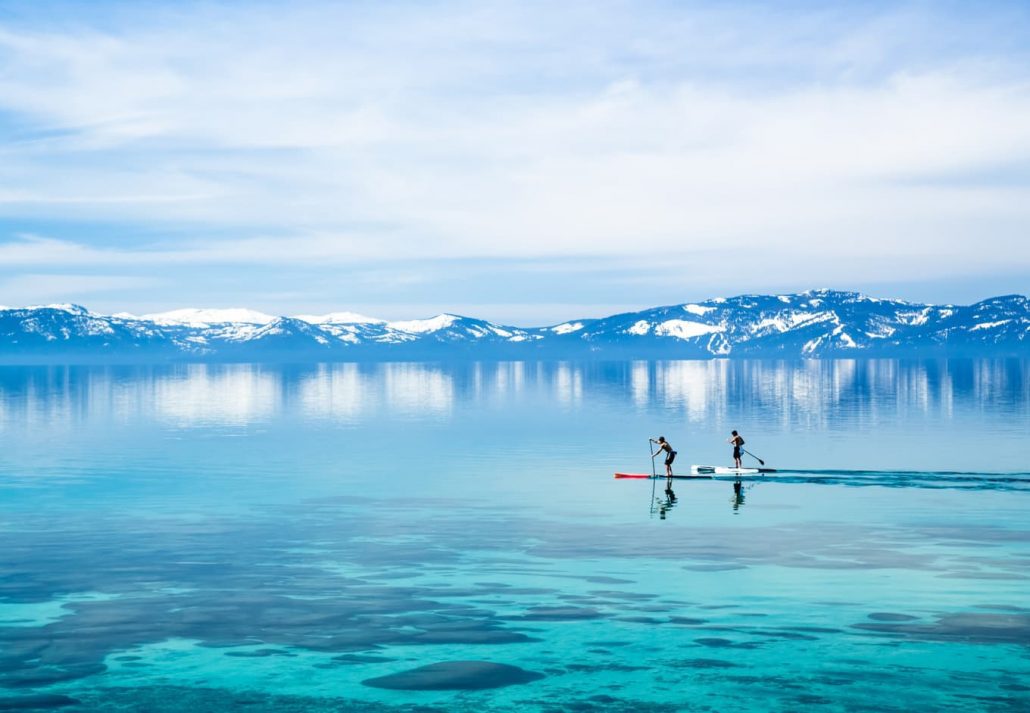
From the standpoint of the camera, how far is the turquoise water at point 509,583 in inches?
1045

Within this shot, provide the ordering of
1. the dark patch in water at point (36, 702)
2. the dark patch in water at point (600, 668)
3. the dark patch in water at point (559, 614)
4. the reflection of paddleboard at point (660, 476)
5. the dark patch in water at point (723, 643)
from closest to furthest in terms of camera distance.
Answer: the dark patch in water at point (36, 702)
the dark patch in water at point (600, 668)
the dark patch in water at point (723, 643)
the dark patch in water at point (559, 614)
the reflection of paddleboard at point (660, 476)

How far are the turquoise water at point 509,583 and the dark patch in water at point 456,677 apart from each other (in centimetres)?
11

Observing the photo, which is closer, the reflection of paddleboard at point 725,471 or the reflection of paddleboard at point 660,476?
the reflection of paddleboard at point 660,476

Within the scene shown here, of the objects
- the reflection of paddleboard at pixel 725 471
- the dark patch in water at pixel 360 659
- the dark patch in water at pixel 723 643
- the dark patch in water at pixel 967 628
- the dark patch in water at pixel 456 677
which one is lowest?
the dark patch in water at pixel 456 677

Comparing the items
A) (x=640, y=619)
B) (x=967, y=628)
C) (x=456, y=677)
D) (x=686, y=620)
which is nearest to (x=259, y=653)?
(x=456, y=677)

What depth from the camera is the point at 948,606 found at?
3369 cm

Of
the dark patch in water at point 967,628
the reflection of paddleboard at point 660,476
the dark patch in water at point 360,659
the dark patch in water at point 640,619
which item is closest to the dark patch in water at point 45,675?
the dark patch in water at point 360,659

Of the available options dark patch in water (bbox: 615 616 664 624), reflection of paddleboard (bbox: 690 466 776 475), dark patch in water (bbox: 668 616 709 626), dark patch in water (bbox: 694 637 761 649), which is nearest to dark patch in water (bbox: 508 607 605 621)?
dark patch in water (bbox: 615 616 664 624)

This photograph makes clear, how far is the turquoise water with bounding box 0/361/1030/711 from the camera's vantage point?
26547 millimetres

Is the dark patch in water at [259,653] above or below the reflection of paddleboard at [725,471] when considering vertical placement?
below

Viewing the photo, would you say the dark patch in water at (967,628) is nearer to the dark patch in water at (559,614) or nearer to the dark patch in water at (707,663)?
the dark patch in water at (707,663)

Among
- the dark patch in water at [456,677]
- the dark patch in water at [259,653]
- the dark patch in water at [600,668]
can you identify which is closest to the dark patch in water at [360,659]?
the dark patch in water at [456,677]

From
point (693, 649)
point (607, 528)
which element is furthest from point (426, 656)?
point (607, 528)

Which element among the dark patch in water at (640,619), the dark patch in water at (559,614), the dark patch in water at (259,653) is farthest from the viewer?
the dark patch in water at (559,614)
